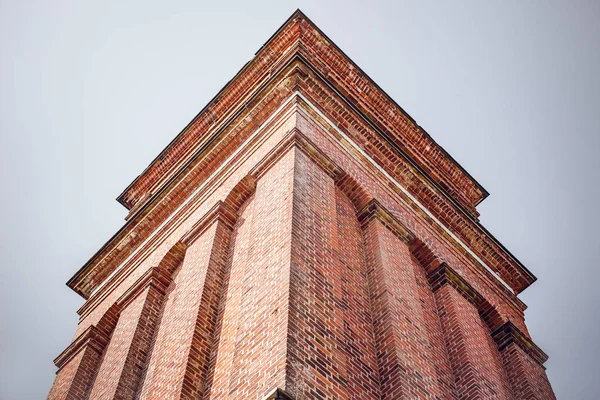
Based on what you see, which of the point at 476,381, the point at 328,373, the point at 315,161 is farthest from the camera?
the point at 315,161

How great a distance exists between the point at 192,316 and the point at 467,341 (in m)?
4.30

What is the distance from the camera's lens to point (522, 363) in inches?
472

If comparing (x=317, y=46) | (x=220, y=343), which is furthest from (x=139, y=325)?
(x=317, y=46)

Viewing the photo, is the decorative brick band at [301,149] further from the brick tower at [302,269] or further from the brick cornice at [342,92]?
the brick cornice at [342,92]

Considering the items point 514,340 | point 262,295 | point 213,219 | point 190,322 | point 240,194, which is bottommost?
point 190,322

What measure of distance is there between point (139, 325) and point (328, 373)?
15.9 ft

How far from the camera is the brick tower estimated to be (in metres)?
7.80

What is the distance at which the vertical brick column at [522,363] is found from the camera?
1155 cm

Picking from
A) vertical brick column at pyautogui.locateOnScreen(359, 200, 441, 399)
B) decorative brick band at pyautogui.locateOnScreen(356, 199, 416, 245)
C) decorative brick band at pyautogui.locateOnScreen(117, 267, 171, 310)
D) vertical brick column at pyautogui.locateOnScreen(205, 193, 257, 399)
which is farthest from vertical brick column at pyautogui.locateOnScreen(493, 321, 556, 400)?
decorative brick band at pyautogui.locateOnScreen(117, 267, 171, 310)

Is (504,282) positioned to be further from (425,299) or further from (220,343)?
(220,343)

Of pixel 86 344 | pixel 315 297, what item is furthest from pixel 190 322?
pixel 86 344

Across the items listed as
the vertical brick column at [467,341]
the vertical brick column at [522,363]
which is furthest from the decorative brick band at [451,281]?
the vertical brick column at [522,363]

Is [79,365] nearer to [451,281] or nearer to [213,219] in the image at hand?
[213,219]

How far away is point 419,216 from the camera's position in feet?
42.2
